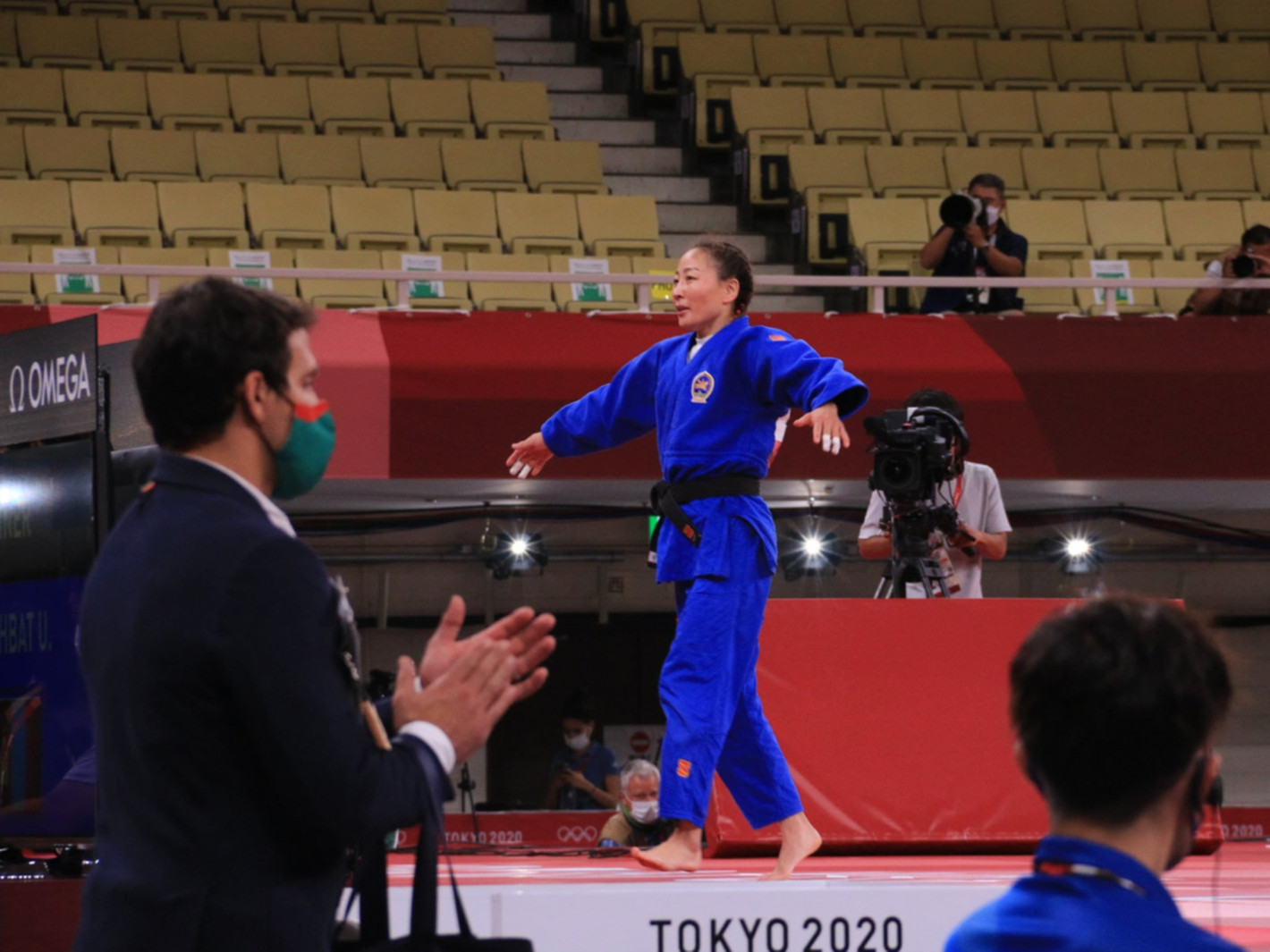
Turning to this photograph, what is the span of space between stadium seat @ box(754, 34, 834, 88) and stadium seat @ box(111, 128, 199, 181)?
13.7 feet

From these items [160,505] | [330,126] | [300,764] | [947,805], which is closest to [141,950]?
[300,764]

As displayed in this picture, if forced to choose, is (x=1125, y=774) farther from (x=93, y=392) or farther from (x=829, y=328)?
(x=829, y=328)

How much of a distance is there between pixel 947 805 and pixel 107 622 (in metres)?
3.50

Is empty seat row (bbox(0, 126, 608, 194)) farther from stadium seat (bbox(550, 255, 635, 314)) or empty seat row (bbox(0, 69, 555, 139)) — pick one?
stadium seat (bbox(550, 255, 635, 314))

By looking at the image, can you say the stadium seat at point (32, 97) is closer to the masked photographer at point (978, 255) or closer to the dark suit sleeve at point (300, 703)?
the masked photographer at point (978, 255)

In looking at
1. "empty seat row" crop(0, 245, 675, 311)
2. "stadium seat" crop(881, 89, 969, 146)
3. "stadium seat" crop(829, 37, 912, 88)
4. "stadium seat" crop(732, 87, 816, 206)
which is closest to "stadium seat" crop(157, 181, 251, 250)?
"empty seat row" crop(0, 245, 675, 311)

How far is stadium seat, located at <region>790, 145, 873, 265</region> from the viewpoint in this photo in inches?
390

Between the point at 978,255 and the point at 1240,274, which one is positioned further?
the point at 978,255

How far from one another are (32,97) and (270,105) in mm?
1482

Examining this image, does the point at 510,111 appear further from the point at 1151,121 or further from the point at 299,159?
the point at 1151,121

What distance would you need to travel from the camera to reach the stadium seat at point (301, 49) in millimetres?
11125

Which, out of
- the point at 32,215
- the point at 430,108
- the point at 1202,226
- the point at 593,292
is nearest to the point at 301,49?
the point at 430,108

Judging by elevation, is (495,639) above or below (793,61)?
below

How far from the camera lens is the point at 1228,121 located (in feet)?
37.8
